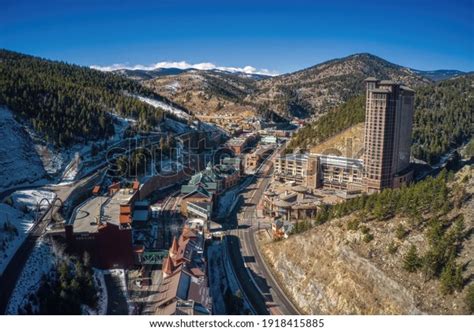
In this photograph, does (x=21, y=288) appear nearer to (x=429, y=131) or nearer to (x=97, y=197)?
(x=97, y=197)

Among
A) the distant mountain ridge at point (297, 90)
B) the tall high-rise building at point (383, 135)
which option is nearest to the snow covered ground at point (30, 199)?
the tall high-rise building at point (383, 135)

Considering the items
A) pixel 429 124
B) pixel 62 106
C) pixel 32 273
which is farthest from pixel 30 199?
pixel 429 124

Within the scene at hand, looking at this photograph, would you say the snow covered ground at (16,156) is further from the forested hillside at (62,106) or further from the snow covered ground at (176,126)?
the snow covered ground at (176,126)

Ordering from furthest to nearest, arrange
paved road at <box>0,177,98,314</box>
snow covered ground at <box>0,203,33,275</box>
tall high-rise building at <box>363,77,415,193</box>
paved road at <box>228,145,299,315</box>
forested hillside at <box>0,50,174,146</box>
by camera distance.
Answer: forested hillside at <box>0,50,174,146</box> → tall high-rise building at <box>363,77,415,193</box> → paved road at <box>228,145,299,315</box> → snow covered ground at <box>0,203,33,275</box> → paved road at <box>0,177,98,314</box>

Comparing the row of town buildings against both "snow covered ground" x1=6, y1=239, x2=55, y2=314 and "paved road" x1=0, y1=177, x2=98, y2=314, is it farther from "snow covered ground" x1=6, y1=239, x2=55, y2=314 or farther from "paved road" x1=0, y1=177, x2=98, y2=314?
"snow covered ground" x1=6, y1=239, x2=55, y2=314

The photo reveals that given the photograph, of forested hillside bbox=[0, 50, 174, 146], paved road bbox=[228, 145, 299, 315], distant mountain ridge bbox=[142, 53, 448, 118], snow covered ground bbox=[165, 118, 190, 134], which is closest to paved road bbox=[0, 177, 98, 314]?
paved road bbox=[228, 145, 299, 315]
